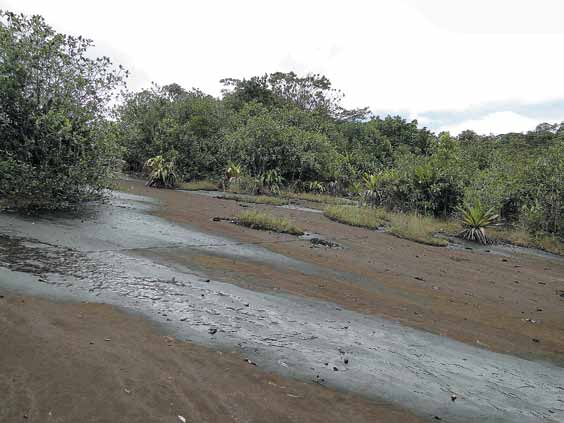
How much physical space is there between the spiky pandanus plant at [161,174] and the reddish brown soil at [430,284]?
13.1 m

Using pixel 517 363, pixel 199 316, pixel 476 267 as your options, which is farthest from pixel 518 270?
pixel 199 316

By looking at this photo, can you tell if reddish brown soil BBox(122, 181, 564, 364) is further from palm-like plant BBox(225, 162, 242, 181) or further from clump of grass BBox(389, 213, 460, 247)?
palm-like plant BBox(225, 162, 242, 181)

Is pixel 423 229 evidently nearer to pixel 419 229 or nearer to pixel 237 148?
pixel 419 229

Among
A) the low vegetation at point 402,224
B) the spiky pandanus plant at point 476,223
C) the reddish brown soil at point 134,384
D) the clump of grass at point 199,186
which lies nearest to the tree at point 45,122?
the reddish brown soil at point 134,384

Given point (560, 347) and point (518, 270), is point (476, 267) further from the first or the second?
point (560, 347)

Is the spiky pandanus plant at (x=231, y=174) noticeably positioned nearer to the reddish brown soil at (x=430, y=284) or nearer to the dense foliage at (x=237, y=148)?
the dense foliage at (x=237, y=148)

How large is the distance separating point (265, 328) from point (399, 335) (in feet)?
5.27

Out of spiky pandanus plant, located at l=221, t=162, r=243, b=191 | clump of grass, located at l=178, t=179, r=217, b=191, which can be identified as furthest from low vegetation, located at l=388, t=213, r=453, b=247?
clump of grass, located at l=178, t=179, r=217, b=191

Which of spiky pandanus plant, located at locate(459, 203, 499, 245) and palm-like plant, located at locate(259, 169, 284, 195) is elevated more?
palm-like plant, located at locate(259, 169, 284, 195)

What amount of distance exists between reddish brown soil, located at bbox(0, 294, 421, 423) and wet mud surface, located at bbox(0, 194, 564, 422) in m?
0.33

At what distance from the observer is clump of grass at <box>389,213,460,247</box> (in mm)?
13722

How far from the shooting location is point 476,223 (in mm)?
15695

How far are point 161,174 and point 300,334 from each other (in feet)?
71.7

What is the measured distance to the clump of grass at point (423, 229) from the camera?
13722mm
